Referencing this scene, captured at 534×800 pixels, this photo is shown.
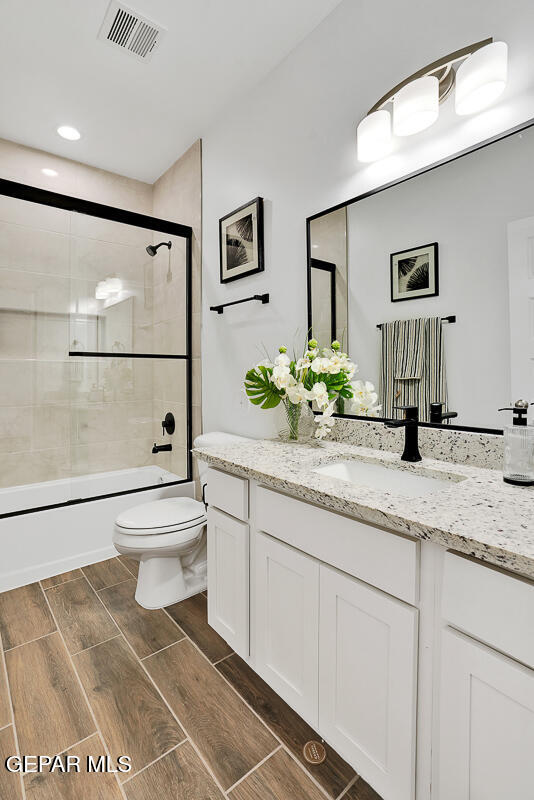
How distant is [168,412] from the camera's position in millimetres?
2828

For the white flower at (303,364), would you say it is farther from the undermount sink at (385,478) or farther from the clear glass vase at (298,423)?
the undermount sink at (385,478)

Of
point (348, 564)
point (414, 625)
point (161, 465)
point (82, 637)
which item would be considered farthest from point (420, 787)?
point (161, 465)

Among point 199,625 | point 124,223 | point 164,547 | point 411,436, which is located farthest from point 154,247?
point 199,625

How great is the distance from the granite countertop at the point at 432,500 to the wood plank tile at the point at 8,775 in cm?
104

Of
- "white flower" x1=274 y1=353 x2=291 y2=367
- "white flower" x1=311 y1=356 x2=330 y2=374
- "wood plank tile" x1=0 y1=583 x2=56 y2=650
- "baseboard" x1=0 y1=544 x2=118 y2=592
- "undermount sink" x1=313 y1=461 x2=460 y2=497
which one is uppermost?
"white flower" x1=274 y1=353 x2=291 y2=367

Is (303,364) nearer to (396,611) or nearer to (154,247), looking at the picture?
(396,611)

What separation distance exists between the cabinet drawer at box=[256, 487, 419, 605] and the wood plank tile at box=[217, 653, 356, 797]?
23.9 inches

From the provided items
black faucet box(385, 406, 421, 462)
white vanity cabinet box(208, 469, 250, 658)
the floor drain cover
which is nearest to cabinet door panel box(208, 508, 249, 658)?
white vanity cabinet box(208, 469, 250, 658)

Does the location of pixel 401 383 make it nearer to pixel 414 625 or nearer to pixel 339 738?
pixel 414 625

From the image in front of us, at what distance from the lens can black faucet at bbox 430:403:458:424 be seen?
1.34 meters

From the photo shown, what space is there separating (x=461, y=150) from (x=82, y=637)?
7.75ft

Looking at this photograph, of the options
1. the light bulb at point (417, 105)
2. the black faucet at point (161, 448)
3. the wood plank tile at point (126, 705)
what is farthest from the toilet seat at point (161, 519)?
the light bulb at point (417, 105)

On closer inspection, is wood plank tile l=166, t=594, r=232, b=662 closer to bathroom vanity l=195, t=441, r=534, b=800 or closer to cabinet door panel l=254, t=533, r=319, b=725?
bathroom vanity l=195, t=441, r=534, b=800
